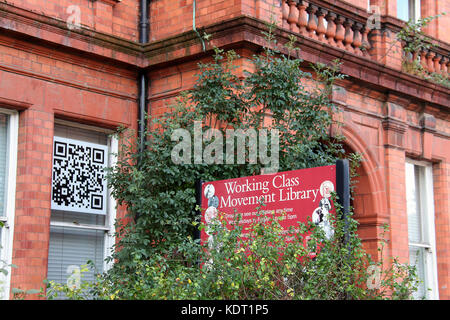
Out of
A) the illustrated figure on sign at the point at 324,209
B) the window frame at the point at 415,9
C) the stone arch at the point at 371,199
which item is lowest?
the illustrated figure on sign at the point at 324,209

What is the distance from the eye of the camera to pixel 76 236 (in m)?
9.34

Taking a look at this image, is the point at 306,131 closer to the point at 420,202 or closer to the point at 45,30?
the point at 45,30

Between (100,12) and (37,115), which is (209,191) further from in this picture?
(100,12)

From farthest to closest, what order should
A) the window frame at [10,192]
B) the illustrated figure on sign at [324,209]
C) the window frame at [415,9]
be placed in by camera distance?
the window frame at [415,9], the window frame at [10,192], the illustrated figure on sign at [324,209]

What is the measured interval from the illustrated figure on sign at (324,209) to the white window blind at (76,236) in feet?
12.1

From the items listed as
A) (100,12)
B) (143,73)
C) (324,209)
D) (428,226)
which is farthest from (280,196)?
(428,226)

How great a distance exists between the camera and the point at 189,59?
9594 mm

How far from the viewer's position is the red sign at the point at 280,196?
6.48 m

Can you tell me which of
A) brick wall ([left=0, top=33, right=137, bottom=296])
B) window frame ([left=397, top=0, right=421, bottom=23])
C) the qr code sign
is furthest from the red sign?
window frame ([left=397, top=0, right=421, bottom=23])

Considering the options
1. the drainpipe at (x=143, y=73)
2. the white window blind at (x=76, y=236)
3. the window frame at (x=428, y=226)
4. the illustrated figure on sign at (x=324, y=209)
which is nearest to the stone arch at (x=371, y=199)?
the window frame at (x=428, y=226)

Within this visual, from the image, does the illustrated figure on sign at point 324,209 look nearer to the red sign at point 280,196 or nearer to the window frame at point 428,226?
the red sign at point 280,196

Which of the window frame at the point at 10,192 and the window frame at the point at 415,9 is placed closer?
the window frame at the point at 10,192
